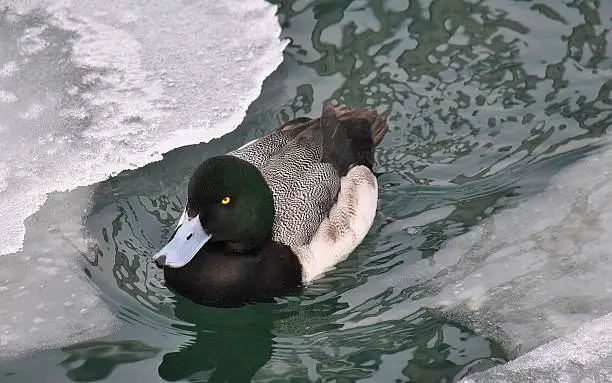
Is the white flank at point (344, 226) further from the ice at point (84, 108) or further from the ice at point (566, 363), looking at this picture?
the ice at point (566, 363)

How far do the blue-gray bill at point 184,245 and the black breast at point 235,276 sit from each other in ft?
0.54

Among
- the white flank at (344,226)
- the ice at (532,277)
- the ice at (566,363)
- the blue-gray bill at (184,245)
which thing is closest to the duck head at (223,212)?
the blue-gray bill at (184,245)

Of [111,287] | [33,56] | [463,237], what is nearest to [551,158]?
[463,237]

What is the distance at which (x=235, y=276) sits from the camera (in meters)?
5.64

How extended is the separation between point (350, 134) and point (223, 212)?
1.31 metres

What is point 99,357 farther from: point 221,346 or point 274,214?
point 274,214

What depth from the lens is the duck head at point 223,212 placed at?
5.42 metres

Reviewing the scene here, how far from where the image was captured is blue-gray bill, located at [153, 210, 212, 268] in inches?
211

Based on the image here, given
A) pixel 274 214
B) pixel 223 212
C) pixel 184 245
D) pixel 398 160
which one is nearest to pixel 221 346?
pixel 184 245

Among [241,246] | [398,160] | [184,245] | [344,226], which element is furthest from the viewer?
[398,160]

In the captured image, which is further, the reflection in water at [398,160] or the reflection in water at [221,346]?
the reflection in water at [398,160]

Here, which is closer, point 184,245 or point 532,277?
point 184,245

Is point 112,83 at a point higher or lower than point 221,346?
higher

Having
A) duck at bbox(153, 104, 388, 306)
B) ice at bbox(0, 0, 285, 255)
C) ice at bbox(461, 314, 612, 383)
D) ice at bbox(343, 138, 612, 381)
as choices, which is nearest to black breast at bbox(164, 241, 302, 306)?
duck at bbox(153, 104, 388, 306)
